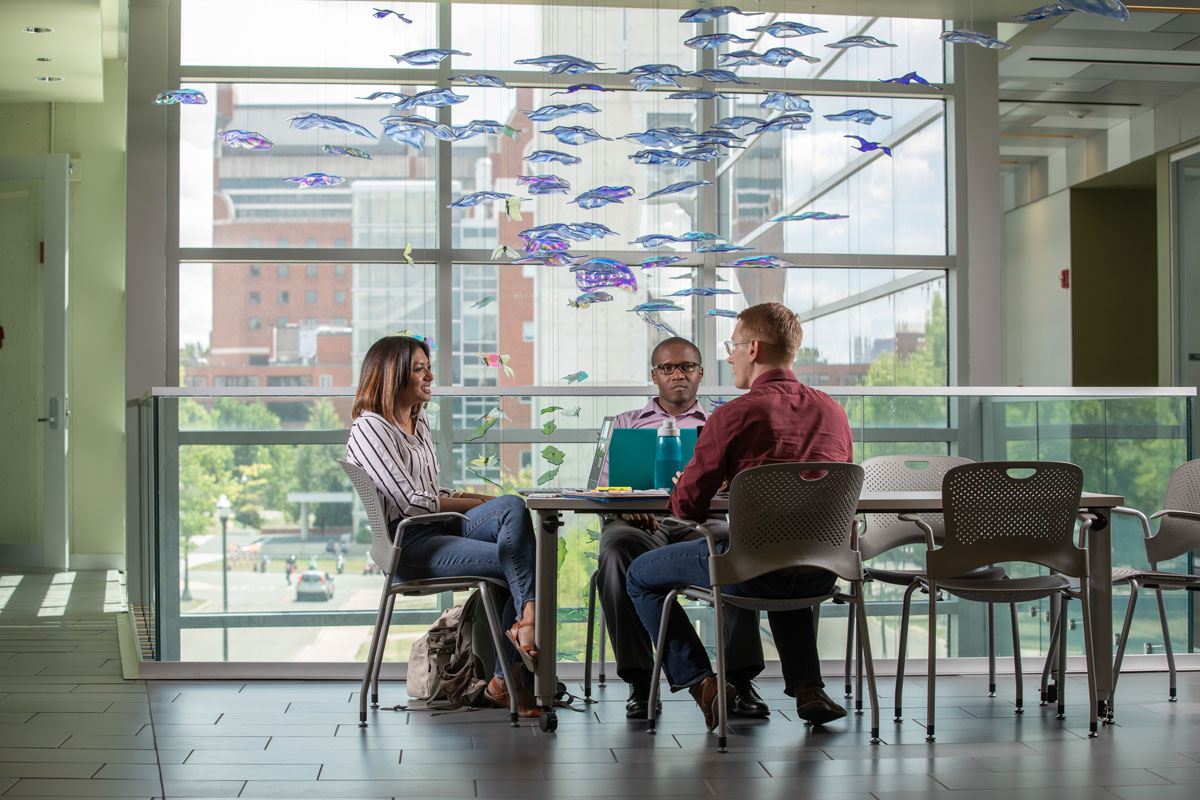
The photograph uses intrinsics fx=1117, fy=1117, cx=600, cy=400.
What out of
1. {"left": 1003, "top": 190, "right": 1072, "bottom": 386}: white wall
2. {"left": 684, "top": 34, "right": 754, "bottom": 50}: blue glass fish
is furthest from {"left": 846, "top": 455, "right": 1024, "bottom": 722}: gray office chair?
{"left": 1003, "top": 190, "right": 1072, "bottom": 386}: white wall

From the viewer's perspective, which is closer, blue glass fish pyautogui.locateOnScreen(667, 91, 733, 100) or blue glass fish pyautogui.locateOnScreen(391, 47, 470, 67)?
blue glass fish pyautogui.locateOnScreen(391, 47, 470, 67)

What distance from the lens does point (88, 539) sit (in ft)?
26.1

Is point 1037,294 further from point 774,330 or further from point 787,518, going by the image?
point 787,518

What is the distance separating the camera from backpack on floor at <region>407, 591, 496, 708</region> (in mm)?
3666

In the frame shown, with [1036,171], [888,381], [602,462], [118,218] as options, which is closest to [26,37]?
[118,218]

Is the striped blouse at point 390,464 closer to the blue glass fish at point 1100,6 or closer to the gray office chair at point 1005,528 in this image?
the gray office chair at point 1005,528

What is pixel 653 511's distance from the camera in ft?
10.7

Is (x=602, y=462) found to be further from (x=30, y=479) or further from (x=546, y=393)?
(x=30, y=479)

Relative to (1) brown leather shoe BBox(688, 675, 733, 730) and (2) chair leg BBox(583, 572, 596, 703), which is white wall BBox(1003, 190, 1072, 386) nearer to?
(2) chair leg BBox(583, 572, 596, 703)

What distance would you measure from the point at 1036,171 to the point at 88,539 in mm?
10229

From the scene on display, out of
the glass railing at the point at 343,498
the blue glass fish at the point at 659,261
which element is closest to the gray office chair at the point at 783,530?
the glass railing at the point at 343,498

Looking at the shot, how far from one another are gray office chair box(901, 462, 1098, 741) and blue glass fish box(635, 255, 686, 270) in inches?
131

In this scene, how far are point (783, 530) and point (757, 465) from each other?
0.20 meters

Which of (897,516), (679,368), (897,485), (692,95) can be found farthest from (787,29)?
(897,516)
